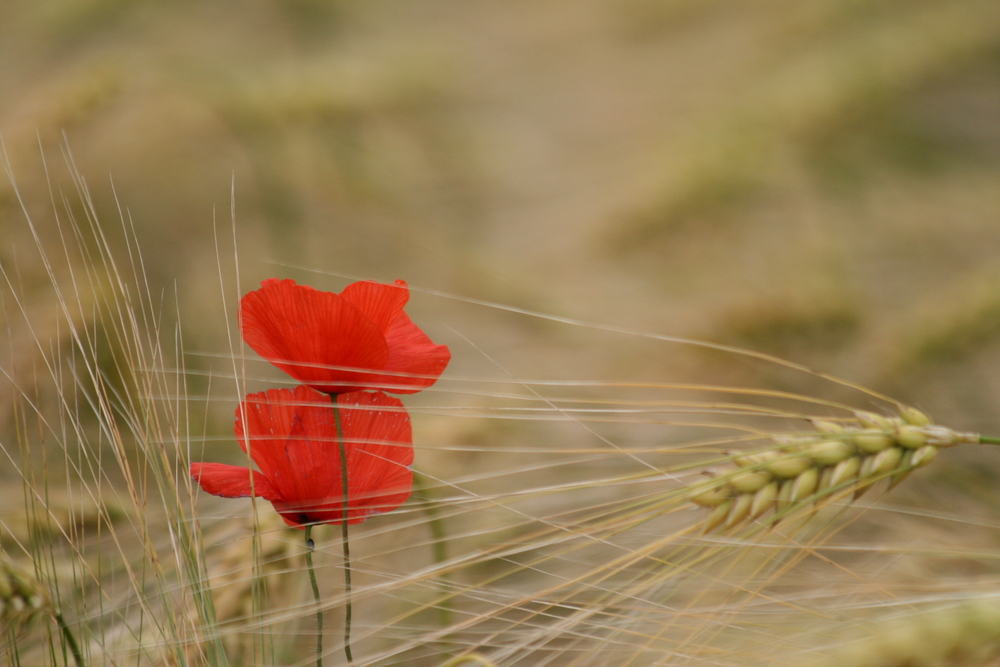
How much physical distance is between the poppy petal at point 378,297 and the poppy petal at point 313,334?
1 centimetres

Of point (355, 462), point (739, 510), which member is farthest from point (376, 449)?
point (739, 510)

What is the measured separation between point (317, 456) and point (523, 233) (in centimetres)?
104

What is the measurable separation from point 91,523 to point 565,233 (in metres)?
0.93

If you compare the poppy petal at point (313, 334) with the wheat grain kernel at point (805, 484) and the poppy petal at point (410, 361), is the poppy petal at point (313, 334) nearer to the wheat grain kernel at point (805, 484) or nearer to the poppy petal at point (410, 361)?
the poppy petal at point (410, 361)

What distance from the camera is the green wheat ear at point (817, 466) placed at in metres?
0.25

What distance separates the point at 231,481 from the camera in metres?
0.19

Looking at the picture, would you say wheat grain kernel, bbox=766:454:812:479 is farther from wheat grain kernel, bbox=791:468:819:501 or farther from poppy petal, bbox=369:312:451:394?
poppy petal, bbox=369:312:451:394

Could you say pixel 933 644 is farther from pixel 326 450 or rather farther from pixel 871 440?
pixel 326 450

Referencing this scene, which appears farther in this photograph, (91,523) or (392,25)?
(392,25)

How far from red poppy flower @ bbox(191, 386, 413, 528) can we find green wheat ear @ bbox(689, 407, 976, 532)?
125 mm

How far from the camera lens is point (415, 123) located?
133cm

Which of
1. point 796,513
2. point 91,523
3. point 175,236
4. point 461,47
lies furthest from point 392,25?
point 796,513

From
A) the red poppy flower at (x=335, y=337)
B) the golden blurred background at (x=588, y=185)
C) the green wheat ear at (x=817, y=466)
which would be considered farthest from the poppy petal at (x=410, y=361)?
the golden blurred background at (x=588, y=185)

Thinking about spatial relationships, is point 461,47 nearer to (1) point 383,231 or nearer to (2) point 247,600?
(1) point 383,231
